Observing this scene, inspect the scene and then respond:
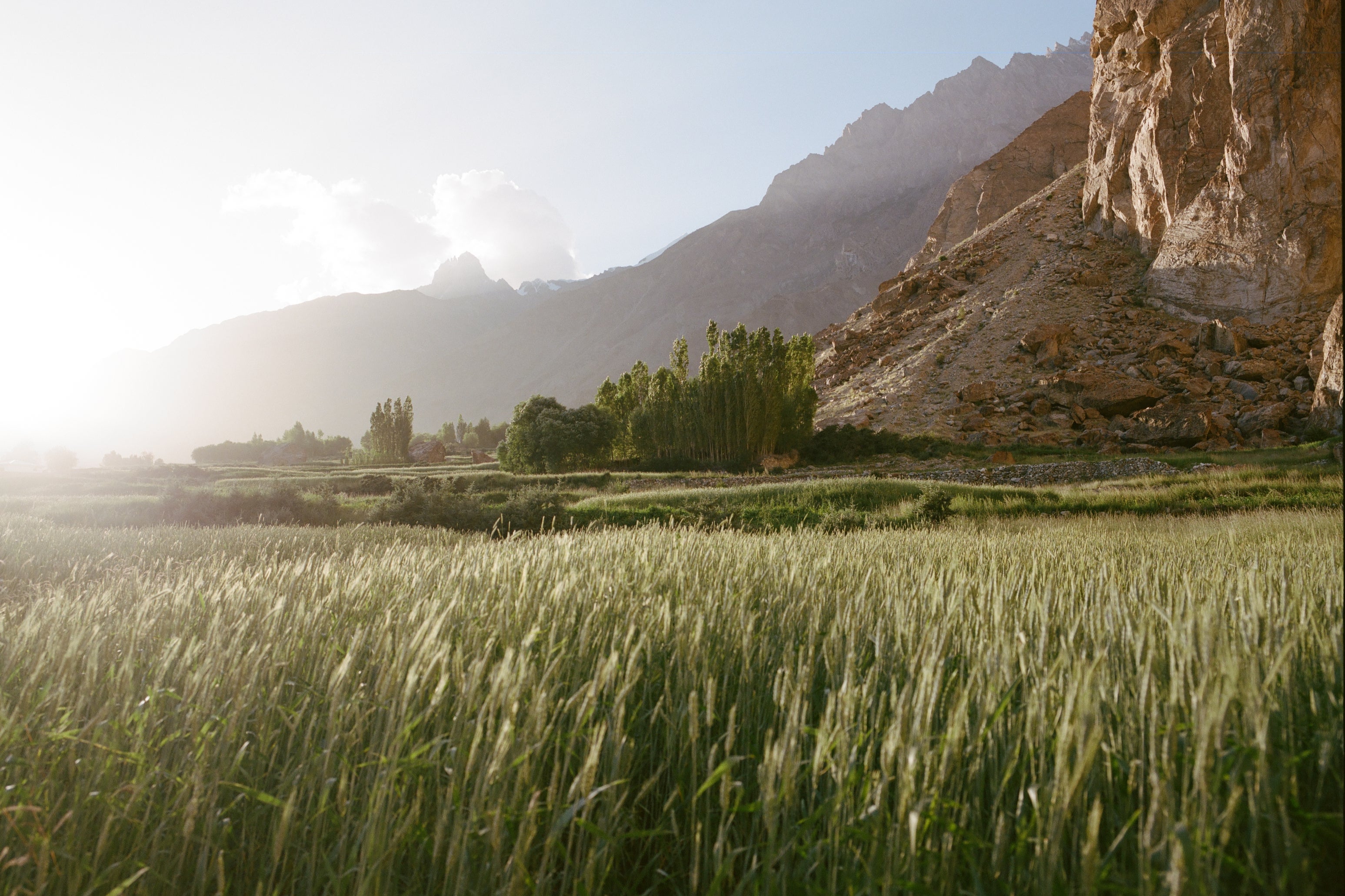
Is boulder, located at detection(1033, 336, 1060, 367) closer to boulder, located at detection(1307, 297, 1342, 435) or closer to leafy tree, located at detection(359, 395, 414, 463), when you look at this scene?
boulder, located at detection(1307, 297, 1342, 435)

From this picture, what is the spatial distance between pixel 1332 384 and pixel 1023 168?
106 m

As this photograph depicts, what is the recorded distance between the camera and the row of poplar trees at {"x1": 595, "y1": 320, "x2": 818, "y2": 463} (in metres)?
41.1

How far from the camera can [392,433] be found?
74.1 metres

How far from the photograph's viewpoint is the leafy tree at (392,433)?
74.0 meters

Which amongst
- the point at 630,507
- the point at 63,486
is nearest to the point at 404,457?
the point at 63,486

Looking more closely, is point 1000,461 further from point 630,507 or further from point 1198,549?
point 1198,549

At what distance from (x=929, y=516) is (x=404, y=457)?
234 feet

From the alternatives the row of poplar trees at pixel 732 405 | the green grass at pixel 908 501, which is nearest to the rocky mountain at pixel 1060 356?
the row of poplar trees at pixel 732 405

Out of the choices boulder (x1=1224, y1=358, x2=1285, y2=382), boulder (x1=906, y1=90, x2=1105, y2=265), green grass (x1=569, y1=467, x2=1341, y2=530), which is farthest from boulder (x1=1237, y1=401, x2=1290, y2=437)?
boulder (x1=906, y1=90, x2=1105, y2=265)

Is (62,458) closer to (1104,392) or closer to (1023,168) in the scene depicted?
(1104,392)

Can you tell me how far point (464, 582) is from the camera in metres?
2.66

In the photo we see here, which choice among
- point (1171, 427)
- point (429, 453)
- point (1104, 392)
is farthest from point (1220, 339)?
point (429, 453)

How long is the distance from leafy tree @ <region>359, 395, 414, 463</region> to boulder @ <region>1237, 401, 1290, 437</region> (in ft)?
238

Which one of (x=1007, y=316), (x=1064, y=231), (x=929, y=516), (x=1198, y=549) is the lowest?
(x=929, y=516)
